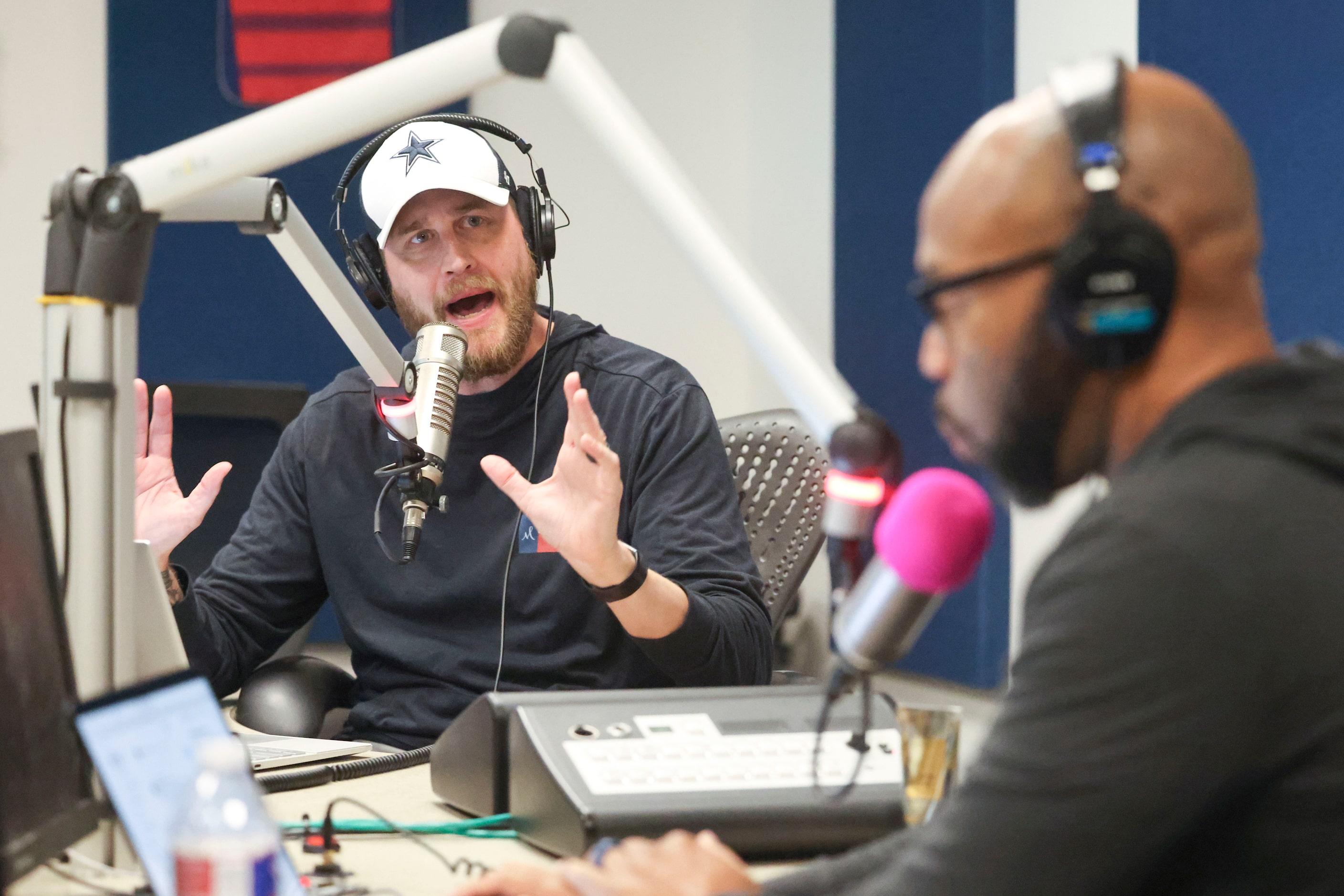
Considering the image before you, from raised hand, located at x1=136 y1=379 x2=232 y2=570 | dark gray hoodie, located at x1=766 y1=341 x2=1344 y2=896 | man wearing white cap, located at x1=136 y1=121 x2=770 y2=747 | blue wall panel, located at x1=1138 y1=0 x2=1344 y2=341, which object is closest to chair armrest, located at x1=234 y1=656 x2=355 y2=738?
man wearing white cap, located at x1=136 y1=121 x2=770 y2=747

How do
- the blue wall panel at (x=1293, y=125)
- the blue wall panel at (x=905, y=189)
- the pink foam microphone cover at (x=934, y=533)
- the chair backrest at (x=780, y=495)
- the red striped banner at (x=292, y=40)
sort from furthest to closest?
1. the red striped banner at (x=292, y=40)
2. the blue wall panel at (x=905, y=189)
3. the blue wall panel at (x=1293, y=125)
4. the chair backrest at (x=780, y=495)
5. the pink foam microphone cover at (x=934, y=533)

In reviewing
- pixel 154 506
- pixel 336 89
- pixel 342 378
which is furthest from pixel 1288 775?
pixel 342 378

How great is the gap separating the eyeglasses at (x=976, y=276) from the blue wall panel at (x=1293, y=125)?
80.8 inches

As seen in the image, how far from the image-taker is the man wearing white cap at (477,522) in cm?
170

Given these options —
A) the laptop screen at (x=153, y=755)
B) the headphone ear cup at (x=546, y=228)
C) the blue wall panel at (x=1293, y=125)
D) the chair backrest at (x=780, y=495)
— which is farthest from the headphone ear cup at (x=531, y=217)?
the blue wall panel at (x=1293, y=125)

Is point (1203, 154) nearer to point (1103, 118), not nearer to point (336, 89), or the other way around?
point (1103, 118)

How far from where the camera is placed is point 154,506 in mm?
1435

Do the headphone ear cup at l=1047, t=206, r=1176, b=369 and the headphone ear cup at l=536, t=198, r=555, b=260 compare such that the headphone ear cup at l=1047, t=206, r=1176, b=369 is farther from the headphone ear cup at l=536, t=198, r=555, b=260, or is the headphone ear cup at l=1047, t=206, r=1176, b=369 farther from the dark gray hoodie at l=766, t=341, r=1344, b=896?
the headphone ear cup at l=536, t=198, r=555, b=260

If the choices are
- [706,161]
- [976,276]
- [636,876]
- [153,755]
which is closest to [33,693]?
[153,755]

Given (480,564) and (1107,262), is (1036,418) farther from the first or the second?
(480,564)

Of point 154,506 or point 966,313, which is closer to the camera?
point 966,313

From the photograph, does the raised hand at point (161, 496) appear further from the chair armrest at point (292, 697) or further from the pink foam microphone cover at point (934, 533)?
the pink foam microphone cover at point (934, 533)

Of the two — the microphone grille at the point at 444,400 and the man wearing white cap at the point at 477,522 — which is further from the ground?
the microphone grille at the point at 444,400

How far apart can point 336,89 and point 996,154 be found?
17.1 inches
